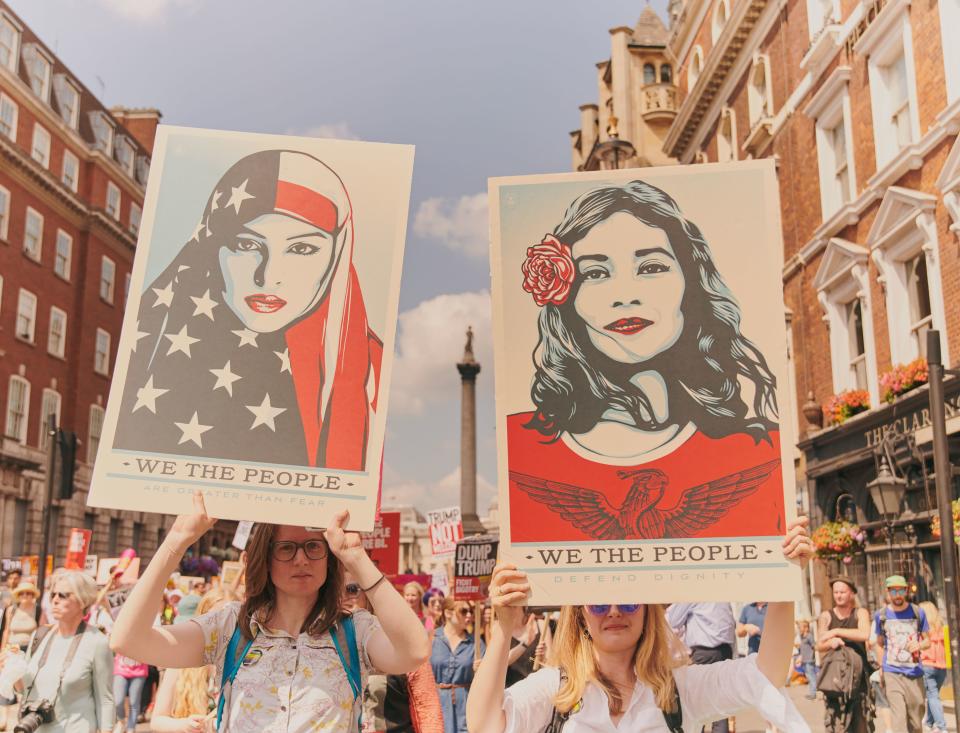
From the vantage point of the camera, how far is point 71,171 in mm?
41969

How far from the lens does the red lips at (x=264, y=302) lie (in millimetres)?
3650

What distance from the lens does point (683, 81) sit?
35531mm

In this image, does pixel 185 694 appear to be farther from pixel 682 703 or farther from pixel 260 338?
pixel 682 703

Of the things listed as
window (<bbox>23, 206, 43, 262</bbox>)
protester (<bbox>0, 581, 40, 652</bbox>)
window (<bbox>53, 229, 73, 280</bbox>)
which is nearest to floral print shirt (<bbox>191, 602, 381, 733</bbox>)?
protester (<bbox>0, 581, 40, 652</bbox>)

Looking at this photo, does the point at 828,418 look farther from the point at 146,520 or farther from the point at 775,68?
the point at 146,520

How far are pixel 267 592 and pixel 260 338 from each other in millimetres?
886

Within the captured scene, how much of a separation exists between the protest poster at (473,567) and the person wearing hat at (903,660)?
4.70m

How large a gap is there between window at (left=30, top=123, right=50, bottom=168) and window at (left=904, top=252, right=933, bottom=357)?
32402 millimetres

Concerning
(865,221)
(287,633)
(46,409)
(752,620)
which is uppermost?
(865,221)

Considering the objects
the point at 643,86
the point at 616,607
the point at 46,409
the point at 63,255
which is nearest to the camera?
the point at 616,607

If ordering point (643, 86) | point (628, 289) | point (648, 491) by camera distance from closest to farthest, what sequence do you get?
point (648, 491) → point (628, 289) → point (643, 86)

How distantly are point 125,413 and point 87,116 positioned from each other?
45.5 meters

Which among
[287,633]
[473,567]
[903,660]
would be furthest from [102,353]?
[287,633]

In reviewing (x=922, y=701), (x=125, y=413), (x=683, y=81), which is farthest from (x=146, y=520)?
(x=125, y=413)
